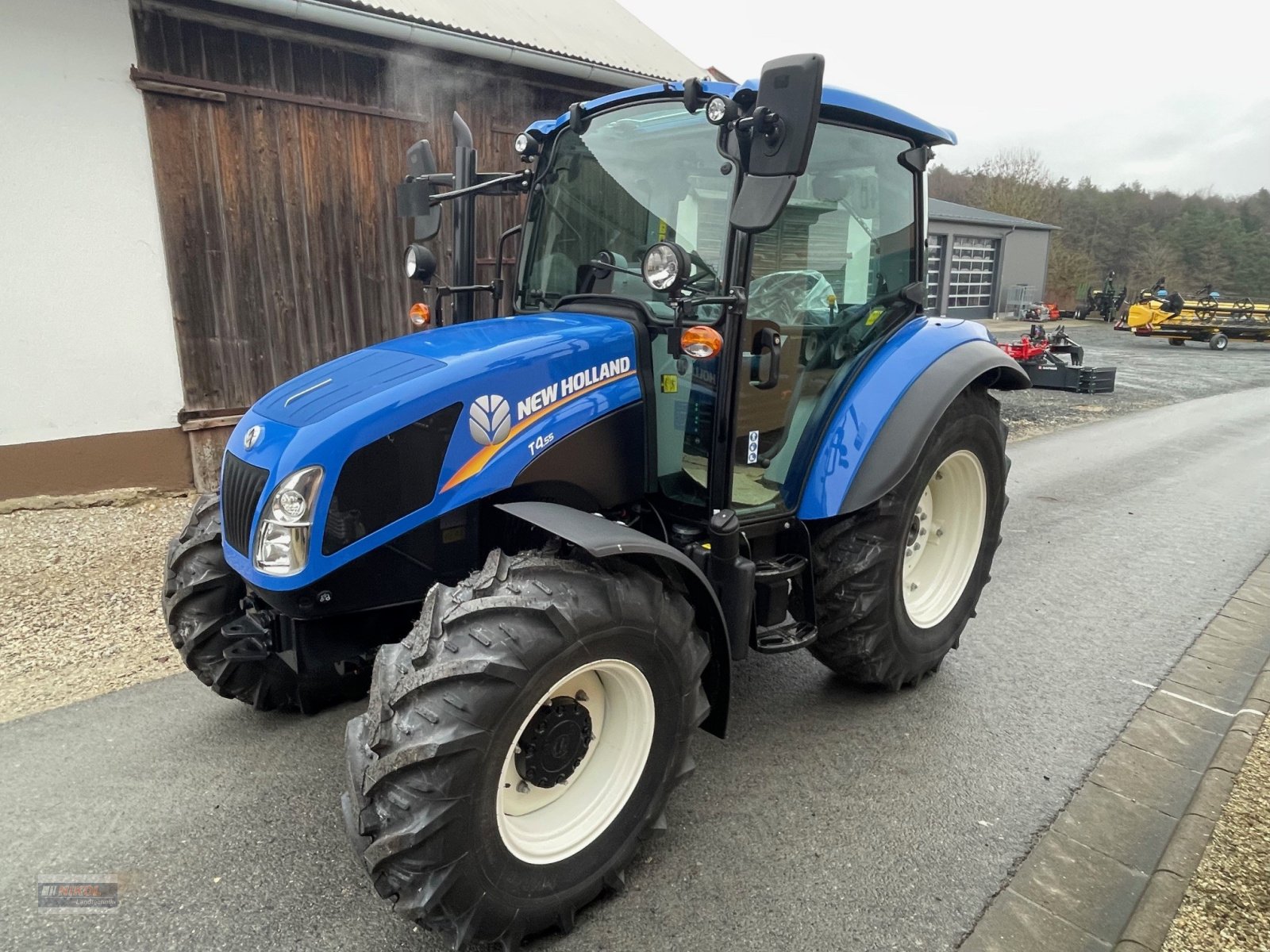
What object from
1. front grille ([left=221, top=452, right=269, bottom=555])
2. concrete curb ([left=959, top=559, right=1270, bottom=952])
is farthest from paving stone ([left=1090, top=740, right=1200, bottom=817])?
front grille ([left=221, top=452, right=269, bottom=555])

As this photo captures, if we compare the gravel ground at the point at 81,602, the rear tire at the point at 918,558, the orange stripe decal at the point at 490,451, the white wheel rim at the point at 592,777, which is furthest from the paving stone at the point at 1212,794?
the gravel ground at the point at 81,602

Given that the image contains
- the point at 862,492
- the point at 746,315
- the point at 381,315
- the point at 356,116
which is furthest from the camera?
the point at 381,315

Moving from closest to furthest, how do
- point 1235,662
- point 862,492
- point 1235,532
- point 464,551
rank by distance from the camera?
point 464,551 → point 862,492 → point 1235,662 → point 1235,532

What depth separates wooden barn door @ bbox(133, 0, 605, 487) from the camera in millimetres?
5434

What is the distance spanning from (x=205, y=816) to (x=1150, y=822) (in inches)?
114

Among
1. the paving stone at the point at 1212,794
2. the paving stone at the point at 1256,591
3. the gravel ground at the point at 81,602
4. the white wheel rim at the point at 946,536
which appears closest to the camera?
the paving stone at the point at 1212,794

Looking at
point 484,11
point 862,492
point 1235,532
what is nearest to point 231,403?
point 484,11

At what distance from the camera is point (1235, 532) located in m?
5.62

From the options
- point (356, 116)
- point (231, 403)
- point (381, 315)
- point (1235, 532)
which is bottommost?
point (1235, 532)

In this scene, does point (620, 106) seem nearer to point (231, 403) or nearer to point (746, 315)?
point (746, 315)

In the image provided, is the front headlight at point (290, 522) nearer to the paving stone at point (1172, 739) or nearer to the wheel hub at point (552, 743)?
the wheel hub at point (552, 743)

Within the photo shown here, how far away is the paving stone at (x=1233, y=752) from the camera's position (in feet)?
9.40

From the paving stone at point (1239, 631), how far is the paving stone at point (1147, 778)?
139 cm

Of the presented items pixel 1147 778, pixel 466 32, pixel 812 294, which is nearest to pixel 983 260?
pixel 466 32
